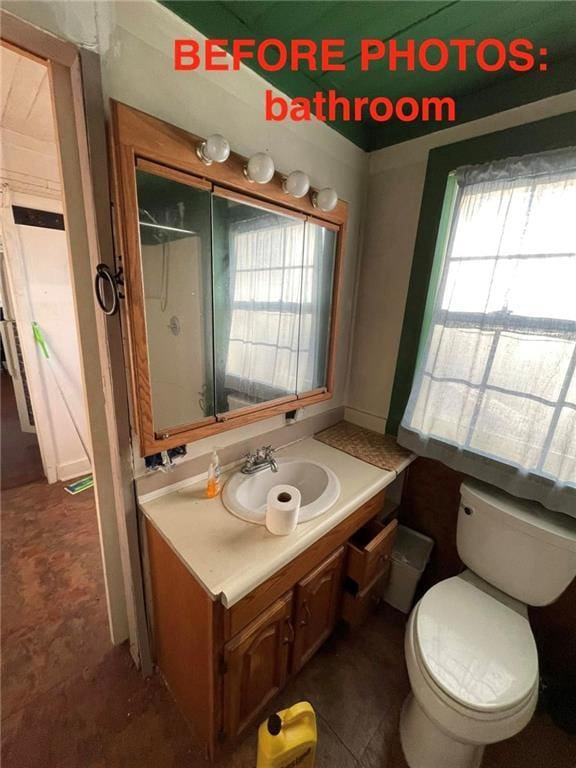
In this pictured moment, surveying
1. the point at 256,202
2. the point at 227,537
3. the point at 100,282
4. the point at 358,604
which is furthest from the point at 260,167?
the point at 358,604

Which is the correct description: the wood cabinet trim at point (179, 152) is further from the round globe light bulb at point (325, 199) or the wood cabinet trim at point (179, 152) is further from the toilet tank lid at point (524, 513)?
the toilet tank lid at point (524, 513)

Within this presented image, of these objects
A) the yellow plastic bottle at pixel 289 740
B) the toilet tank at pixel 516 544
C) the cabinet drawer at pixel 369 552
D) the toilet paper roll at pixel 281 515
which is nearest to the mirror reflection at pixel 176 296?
the toilet paper roll at pixel 281 515

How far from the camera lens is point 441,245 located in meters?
1.31

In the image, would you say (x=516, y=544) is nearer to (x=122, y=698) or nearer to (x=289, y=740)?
(x=289, y=740)

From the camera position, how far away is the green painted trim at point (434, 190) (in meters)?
1.07

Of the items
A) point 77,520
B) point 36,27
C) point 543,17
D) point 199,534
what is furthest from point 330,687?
point 543,17

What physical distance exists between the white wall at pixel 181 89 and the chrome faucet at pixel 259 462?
105 millimetres

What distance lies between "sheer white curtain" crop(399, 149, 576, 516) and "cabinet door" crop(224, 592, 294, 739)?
3.06 feet

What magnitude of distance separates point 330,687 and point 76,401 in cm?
249

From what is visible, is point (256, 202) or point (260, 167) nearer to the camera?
point (260, 167)

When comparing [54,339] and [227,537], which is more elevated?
[54,339]

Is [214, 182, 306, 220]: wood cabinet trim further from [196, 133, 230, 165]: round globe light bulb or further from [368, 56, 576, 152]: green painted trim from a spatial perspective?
[368, 56, 576, 152]: green painted trim

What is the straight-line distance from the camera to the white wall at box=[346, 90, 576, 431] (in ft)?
4.58

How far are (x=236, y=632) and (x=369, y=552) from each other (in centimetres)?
58
